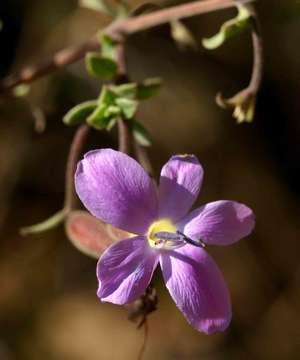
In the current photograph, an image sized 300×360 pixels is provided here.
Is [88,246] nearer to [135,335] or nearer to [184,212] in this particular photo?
[184,212]

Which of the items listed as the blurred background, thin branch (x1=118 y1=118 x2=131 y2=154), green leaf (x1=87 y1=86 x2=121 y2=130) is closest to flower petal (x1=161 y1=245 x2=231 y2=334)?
thin branch (x1=118 y1=118 x2=131 y2=154)

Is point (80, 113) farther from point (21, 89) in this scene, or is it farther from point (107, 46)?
point (21, 89)

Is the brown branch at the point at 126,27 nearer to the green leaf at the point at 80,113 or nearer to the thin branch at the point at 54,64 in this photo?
the thin branch at the point at 54,64

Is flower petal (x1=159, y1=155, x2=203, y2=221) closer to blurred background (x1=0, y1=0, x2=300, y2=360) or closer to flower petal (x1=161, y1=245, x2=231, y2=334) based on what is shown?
flower petal (x1=161, y1=245, x2=231, y2=334)

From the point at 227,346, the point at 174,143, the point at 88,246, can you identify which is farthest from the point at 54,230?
the point at 88,246

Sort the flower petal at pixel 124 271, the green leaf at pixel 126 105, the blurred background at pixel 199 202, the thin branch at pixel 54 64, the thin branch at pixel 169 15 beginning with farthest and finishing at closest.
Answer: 1. the blurred background at pixel 199 202
2. the thin branch at pixel 54 64
3. the green leaf at pixel 126 105
4. the thin branch at pixel 169 15
5. the flower petal at pixel 124 271

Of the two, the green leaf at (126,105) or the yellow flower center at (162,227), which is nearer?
the yellow flower center at (162,227)

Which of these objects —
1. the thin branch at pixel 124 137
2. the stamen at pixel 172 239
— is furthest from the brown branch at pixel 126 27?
the stamen at pixel 172 239
